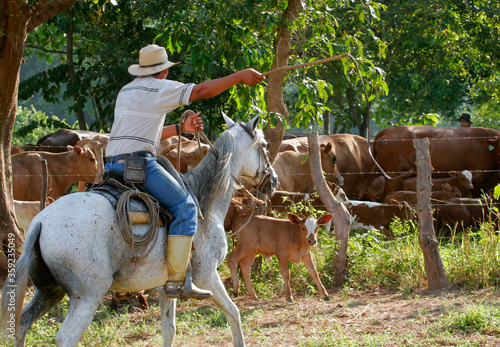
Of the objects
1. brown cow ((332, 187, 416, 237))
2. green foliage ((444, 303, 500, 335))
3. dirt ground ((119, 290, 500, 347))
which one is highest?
brown cow ((332, 187, 416, 237))

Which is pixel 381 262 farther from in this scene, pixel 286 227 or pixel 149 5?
pixel 149 5

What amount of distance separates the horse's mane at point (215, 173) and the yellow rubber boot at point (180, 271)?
57 cm

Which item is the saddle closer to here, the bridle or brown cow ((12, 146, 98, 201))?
the bridle

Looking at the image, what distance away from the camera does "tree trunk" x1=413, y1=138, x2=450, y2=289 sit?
24.1 feet

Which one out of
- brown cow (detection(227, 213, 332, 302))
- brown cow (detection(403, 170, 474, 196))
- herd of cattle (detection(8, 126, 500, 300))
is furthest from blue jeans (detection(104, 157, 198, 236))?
brown cow (detection(403, 170, 474, 196))

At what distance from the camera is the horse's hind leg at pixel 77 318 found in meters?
3.86

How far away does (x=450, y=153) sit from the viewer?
13945mm

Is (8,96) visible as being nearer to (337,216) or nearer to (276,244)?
(276,244)

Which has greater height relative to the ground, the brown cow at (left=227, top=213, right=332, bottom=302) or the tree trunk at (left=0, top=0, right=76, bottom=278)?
the tree trunk at (left=0, top=0, right=76, bottom=278)

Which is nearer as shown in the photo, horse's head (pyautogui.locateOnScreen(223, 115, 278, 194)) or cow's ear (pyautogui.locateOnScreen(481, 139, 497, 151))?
horse's head (pyautogui.locateOnScreen(223, 115, 278, 194))

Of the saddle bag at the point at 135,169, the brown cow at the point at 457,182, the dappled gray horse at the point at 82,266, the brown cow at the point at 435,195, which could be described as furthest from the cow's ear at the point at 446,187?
the saddle bag at the point at 135,169

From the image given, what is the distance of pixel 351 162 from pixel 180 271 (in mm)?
10758

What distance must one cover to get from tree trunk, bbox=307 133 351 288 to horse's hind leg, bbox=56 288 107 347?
460cm

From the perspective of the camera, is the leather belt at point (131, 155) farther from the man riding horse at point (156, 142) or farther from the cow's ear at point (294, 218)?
the cow's ear at point (294, 218)
